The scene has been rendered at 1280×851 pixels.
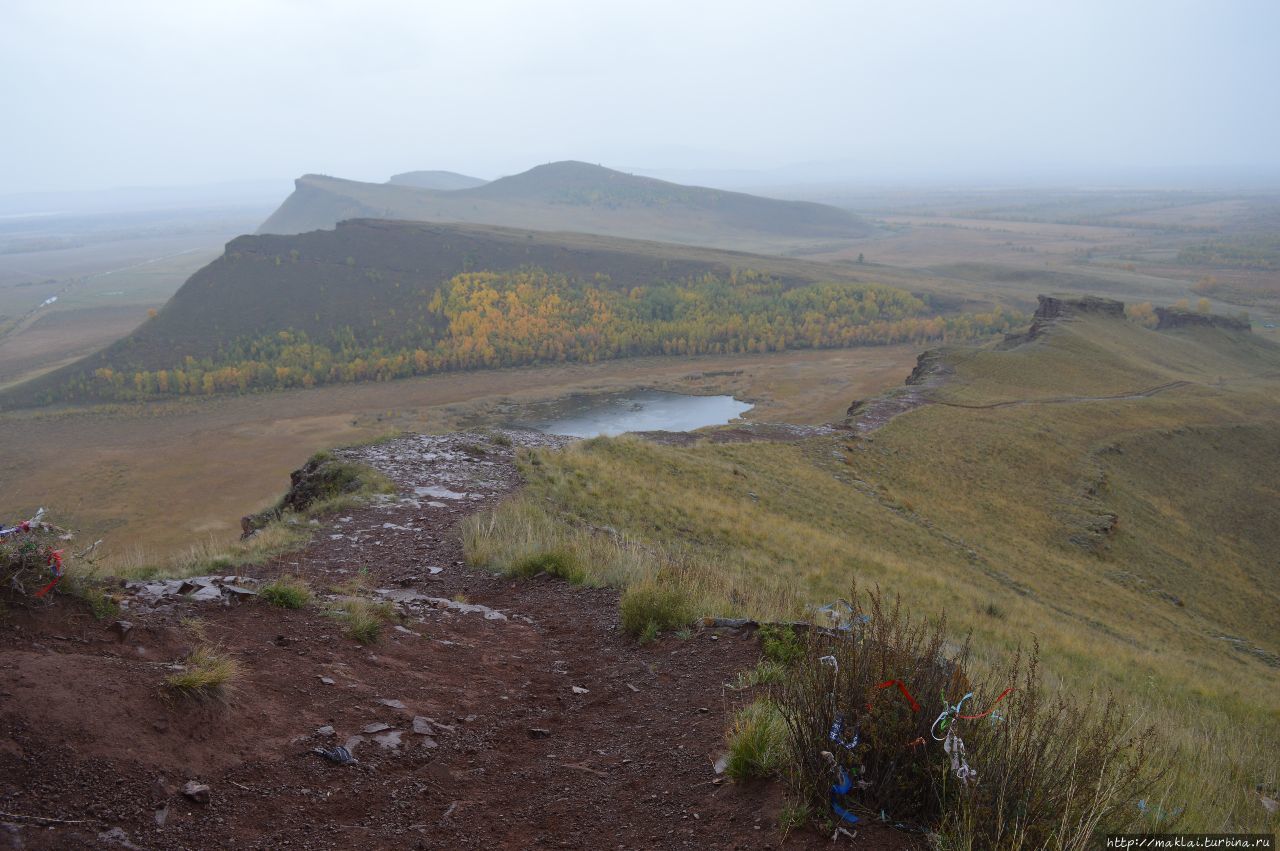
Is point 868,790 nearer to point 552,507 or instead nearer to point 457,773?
point 457,773

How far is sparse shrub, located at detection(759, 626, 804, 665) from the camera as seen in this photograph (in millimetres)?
6027

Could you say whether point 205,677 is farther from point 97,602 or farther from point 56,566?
point 56,566

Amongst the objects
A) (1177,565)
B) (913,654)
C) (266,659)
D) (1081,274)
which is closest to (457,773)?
(266,659)

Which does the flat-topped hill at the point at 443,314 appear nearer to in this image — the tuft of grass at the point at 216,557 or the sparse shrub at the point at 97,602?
the tuft of grass at the point at 216,557

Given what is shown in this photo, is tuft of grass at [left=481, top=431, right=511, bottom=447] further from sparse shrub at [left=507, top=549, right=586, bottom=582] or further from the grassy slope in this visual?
sparse shrub at [left=507, top=549, right=586, bottom=582]

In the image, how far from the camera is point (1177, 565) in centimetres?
2414

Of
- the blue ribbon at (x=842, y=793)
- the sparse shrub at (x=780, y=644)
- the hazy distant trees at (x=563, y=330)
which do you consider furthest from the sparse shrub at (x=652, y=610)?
the hazy distant trees at (x=563, y=330)

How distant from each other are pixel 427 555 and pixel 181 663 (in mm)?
5217

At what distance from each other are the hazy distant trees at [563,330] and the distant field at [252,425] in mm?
3782

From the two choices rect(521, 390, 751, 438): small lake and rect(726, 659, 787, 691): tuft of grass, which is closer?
rect(726, 659, 787, 691): tuft of grass

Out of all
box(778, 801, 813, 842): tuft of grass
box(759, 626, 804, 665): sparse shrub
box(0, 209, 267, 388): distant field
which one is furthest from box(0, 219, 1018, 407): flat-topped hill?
box(778, 801, 813, 842): tuft of grass

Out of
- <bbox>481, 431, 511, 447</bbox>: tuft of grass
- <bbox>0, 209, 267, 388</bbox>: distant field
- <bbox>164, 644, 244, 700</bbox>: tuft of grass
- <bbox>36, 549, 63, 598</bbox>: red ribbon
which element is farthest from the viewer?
<bbox>0, 209, 267, 388</bbox>: distant field

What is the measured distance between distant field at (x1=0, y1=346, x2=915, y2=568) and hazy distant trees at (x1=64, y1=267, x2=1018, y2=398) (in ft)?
12.4

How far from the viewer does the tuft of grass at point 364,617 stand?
6645 millimetres
